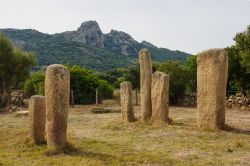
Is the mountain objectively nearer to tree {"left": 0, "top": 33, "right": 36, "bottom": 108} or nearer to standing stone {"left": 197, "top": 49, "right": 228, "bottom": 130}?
tree {"left": 0, "top": 33, "right": 36, "bottom": 108}

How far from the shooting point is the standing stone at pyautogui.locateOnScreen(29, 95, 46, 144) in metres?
15.6

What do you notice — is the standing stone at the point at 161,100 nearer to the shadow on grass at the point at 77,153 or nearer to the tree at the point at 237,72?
the shadow on grass at the point at 77,153

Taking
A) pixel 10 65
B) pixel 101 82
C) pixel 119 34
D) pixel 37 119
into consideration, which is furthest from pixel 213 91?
pixel 119 34

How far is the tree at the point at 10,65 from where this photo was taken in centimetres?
3844

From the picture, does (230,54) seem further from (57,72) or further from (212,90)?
(57,72)

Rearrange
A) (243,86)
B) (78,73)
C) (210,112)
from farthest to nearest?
(78,73)
(243,86)
(210,112)

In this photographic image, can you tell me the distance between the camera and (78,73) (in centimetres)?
4300

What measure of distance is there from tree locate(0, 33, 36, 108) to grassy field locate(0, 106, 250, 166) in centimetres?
1929

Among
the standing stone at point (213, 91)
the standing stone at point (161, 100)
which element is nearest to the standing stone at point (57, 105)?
the standing stone at point (213, 91)

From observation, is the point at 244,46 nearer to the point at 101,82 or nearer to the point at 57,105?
the point at 101,82

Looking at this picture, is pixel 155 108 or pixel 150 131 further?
pixel 155 108

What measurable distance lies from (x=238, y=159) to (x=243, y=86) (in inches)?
957

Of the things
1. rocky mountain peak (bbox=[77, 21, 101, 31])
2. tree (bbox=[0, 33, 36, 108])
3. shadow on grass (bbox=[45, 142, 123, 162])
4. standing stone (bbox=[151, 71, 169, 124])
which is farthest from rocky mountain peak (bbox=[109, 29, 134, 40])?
shadow on grass (bbox=[45, 142, 123, 162])

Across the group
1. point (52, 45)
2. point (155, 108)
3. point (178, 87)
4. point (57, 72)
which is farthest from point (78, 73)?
point (52, 45)
